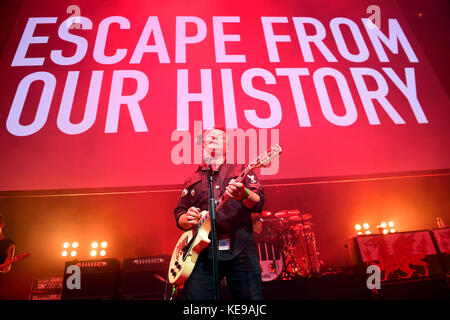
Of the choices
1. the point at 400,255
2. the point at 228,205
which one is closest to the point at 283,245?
the point at 400,255

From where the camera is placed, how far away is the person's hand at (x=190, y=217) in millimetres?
1769

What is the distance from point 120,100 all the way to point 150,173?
2.97 feet

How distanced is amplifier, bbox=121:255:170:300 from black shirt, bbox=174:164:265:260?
2024 mm

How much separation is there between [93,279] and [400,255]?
13.1 ft

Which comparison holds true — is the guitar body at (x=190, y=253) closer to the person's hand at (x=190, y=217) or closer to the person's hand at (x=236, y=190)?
the person's hand at (x=190, y=217)

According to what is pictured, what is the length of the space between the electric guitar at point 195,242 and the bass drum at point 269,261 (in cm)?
249

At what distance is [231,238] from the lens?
5.58 feet

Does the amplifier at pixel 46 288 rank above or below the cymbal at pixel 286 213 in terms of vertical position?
below

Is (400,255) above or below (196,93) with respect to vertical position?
below

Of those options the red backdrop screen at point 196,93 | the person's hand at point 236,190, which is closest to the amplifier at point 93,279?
the red backdrop screen at point 196,93

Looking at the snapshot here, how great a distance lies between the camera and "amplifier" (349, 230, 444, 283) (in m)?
3.56

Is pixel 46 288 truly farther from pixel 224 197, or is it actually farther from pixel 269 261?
pixel 224 197
